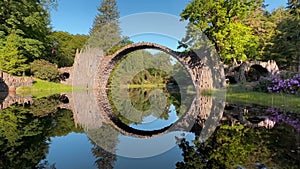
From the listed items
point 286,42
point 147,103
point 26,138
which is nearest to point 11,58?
point 147,103

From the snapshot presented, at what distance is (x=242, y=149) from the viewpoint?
378 centimetres

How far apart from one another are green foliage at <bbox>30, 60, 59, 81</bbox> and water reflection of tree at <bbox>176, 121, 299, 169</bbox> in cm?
2360

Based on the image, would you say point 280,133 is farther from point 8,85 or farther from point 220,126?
point 8,85

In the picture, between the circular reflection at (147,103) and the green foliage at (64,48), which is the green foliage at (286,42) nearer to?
the circular reflection at (147,103)

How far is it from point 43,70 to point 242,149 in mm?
24887

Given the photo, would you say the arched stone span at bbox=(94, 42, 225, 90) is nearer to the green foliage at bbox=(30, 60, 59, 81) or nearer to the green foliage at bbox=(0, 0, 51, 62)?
the green foliage at bbox=(30, 60, 59, 81)

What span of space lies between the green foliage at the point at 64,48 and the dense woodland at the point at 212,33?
0.19 meters

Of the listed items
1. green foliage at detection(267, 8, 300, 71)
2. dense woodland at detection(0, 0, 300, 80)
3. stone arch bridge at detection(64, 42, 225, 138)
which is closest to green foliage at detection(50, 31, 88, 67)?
dense woodland at detection(0, 0, 300, 80)

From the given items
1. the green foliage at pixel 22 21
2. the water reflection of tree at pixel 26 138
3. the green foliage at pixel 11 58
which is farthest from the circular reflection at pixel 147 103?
the green foliage at pixel 11 58

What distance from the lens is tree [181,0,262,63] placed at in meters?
16.4

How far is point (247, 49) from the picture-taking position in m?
17.9

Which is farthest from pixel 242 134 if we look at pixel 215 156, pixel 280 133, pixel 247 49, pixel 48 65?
pixel 48 65

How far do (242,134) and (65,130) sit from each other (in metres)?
3.84

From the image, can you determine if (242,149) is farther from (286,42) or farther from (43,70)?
(286,42)
